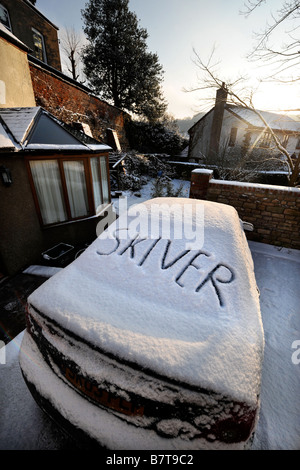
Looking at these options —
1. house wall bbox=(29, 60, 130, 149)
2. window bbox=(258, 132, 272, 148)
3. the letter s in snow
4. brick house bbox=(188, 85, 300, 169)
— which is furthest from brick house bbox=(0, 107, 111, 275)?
window bbox=(258, 132, 272, 148)

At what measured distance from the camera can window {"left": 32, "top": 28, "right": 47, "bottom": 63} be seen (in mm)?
11087

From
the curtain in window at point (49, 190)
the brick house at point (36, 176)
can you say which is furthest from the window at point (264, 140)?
the curtain in window at point (49, 190)

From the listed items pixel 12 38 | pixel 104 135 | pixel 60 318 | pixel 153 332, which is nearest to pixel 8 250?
pixel 60 318

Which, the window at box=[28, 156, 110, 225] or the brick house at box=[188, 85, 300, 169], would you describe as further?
the brick house at box=[188, 85, 300, 169]

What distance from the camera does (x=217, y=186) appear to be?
4.65 metres

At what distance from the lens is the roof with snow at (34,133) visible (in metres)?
3.68

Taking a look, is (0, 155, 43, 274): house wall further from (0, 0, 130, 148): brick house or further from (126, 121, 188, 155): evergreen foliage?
(126, 121, 188, 155): evergreen foliage

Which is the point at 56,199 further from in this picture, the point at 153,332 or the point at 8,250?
the point at 153,332

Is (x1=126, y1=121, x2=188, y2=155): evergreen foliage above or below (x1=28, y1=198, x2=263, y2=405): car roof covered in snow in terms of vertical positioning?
above

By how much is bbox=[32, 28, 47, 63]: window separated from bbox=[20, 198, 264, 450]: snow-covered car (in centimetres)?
1539

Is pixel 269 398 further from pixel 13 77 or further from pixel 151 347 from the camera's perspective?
pixel 13 77

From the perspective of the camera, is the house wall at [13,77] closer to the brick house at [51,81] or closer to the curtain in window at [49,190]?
the brick house at [51,81]

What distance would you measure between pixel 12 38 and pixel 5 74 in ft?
3.08

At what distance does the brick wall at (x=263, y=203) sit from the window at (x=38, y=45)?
1344 centimetres
